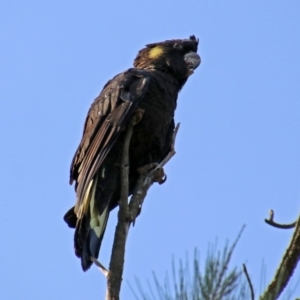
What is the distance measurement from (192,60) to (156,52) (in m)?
0.34

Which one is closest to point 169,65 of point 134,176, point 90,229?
point 134,176

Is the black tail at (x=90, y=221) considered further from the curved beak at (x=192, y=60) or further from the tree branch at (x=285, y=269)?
the tree branch at (x=285, y=269)

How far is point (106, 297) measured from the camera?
354cm

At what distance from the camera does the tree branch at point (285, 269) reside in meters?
2.48

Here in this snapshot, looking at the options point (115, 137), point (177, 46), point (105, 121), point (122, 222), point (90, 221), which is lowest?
point (122, 222)

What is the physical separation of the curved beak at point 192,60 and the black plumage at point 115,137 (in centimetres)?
4

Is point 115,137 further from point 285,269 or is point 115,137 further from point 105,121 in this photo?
point 285,269

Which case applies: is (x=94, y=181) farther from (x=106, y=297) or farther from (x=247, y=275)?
(x=247, y=275)

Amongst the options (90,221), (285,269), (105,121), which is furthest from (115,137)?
(285,269)

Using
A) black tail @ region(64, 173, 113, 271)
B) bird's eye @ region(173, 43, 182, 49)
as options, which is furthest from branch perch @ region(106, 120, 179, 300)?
bird's eye @ region(173, 43, 182, 49)

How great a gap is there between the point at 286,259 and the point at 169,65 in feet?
13.6

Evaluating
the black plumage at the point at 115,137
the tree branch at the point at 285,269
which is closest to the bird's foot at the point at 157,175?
the black plumage at the point at 115,137

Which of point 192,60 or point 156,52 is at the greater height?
point 156,52

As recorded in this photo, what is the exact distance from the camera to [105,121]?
559cm
